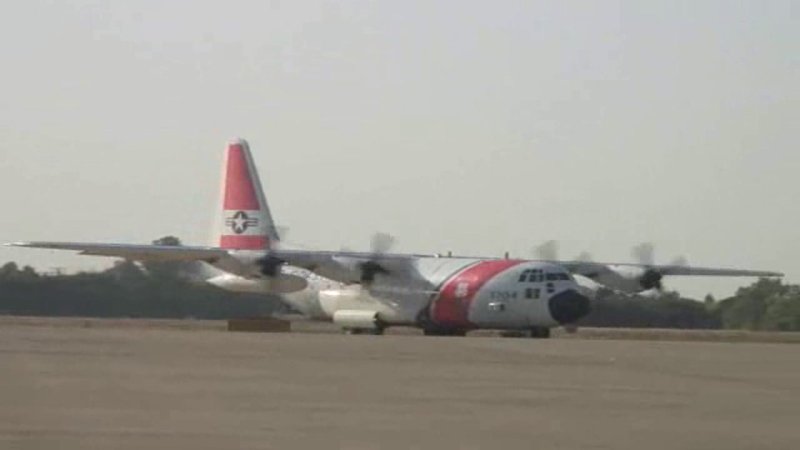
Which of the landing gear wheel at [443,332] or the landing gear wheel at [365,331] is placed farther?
the landing gear wheel at [365,331]

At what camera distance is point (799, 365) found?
92.7 ft

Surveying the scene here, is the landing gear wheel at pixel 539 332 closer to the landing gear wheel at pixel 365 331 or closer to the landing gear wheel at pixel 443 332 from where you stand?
the landing gear wheel at pixel 443 332

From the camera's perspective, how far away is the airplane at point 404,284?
5366 cm

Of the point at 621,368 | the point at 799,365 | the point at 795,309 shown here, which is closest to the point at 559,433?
the point at 621,368

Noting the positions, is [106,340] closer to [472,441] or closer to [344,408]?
[344,408]

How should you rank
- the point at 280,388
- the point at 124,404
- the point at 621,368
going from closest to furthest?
the point at 124,404 < the point at 280,388 < the point at 621,368

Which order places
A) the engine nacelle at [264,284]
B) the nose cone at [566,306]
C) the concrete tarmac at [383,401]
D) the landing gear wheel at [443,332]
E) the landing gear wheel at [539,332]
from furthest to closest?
the engine nacelle at [264,284]
the landing gear wheel at [443,332]
the landing gear wheel at [539,332]
the nose cone at [566,306]
the concrete tarmac at [383,401]

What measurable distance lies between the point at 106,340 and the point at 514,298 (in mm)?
22053

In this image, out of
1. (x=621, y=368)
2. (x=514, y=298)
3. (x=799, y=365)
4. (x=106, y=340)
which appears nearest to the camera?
(x=621, y=368)

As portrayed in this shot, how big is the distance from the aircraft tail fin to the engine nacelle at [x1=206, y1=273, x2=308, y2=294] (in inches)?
118

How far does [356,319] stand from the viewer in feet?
190

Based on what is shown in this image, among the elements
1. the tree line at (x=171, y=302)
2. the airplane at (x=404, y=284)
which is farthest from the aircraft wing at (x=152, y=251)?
the tree line at (x=171, y=302)

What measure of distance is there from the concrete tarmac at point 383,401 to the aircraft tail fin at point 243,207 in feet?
114

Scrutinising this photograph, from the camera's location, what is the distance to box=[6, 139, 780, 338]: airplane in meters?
53.7
